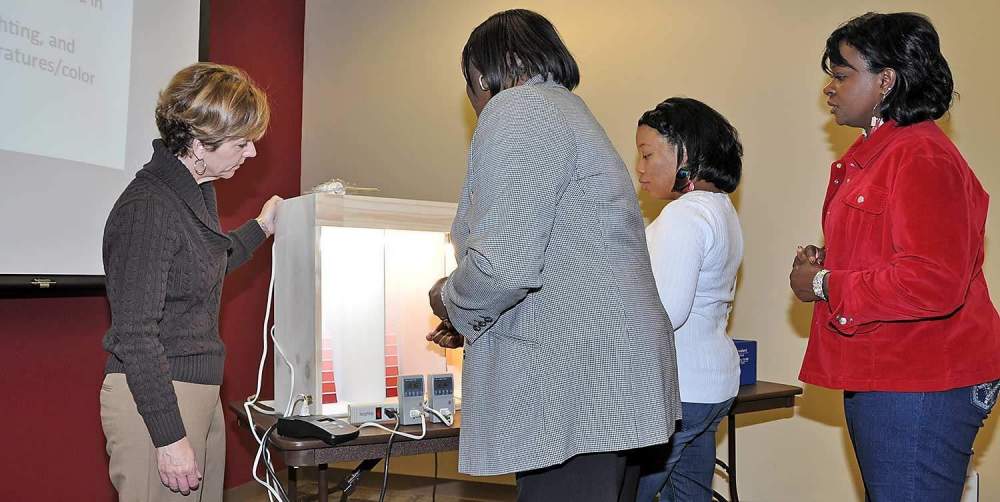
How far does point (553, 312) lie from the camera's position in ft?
4.24

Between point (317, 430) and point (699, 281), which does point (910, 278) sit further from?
point (317, 430)

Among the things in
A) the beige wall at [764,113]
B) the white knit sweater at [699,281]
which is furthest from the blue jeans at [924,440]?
the beige wall at [764,113]

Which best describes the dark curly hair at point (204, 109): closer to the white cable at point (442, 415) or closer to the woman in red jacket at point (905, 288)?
the white cable at point (442, 415)

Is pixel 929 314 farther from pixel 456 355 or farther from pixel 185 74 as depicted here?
pixel 185 74

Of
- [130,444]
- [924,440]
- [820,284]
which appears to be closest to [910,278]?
[820,284]

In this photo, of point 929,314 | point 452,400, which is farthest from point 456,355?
point 929,314

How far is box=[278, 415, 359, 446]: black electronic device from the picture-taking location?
1786 millimetres

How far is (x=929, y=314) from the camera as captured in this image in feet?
5.15

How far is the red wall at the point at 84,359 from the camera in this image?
277 centimetres

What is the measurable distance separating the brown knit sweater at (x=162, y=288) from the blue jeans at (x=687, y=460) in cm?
103

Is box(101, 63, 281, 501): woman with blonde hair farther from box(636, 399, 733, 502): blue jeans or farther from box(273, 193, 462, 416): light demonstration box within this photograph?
box(636, 399, 733, 502): blue jeans

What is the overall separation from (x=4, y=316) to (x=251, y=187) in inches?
53.0

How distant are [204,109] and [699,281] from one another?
3.86 feet

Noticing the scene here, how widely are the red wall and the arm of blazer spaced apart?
2.11 metres
